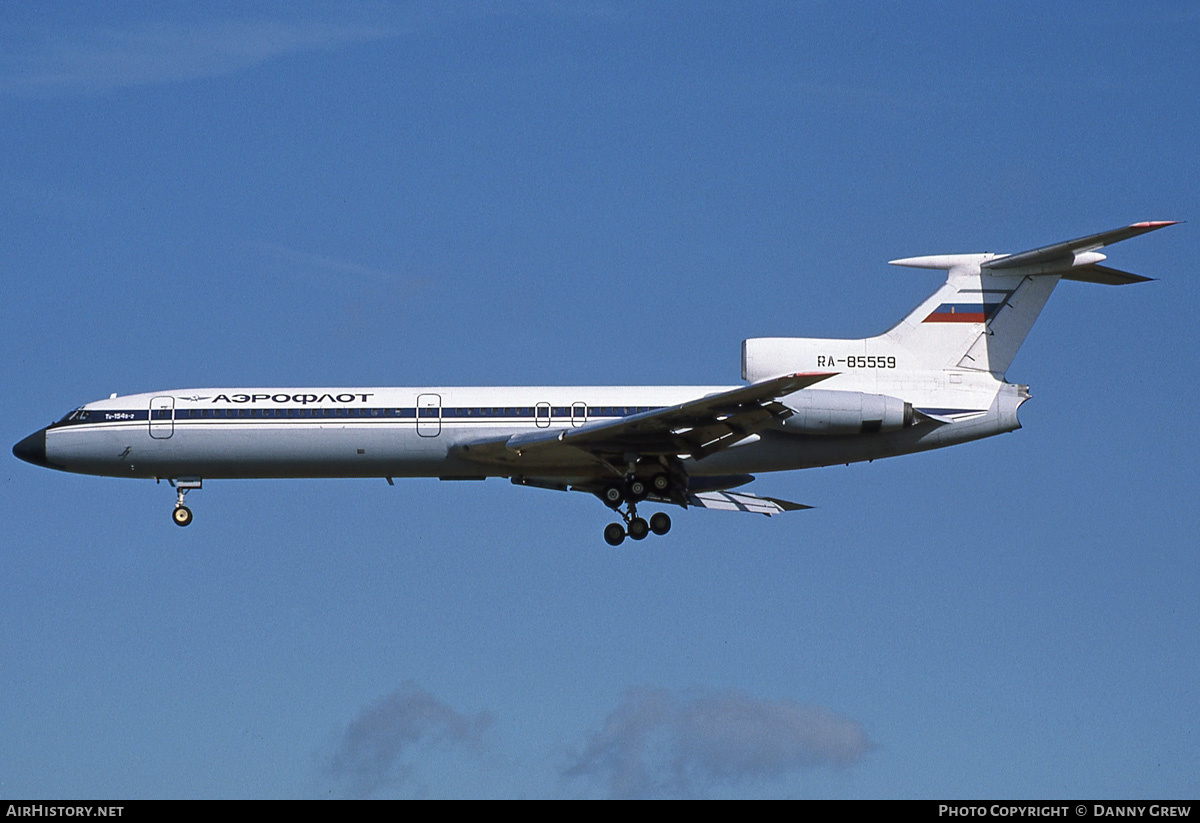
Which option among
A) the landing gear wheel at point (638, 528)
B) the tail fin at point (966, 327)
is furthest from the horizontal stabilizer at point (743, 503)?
the tail fin at point (966, 327)

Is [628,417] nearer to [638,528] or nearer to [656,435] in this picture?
[656,435]

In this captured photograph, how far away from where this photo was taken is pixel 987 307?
119 feet

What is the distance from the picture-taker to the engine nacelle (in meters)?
34.1

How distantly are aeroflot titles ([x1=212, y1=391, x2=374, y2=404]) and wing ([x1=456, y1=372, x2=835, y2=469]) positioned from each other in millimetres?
2797

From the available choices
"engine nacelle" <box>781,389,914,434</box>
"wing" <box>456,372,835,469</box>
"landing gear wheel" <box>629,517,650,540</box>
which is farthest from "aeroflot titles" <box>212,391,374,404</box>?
"engine nacelle" <box>781,389,914,434</box>

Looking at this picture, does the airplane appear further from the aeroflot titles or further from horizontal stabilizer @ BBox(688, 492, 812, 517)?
horizontal stabilizer @ BBox(688, 492, 812, 517)

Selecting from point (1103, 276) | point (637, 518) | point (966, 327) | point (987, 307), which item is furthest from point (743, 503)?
point (1103, 276)

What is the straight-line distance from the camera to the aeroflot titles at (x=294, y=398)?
36219mm
